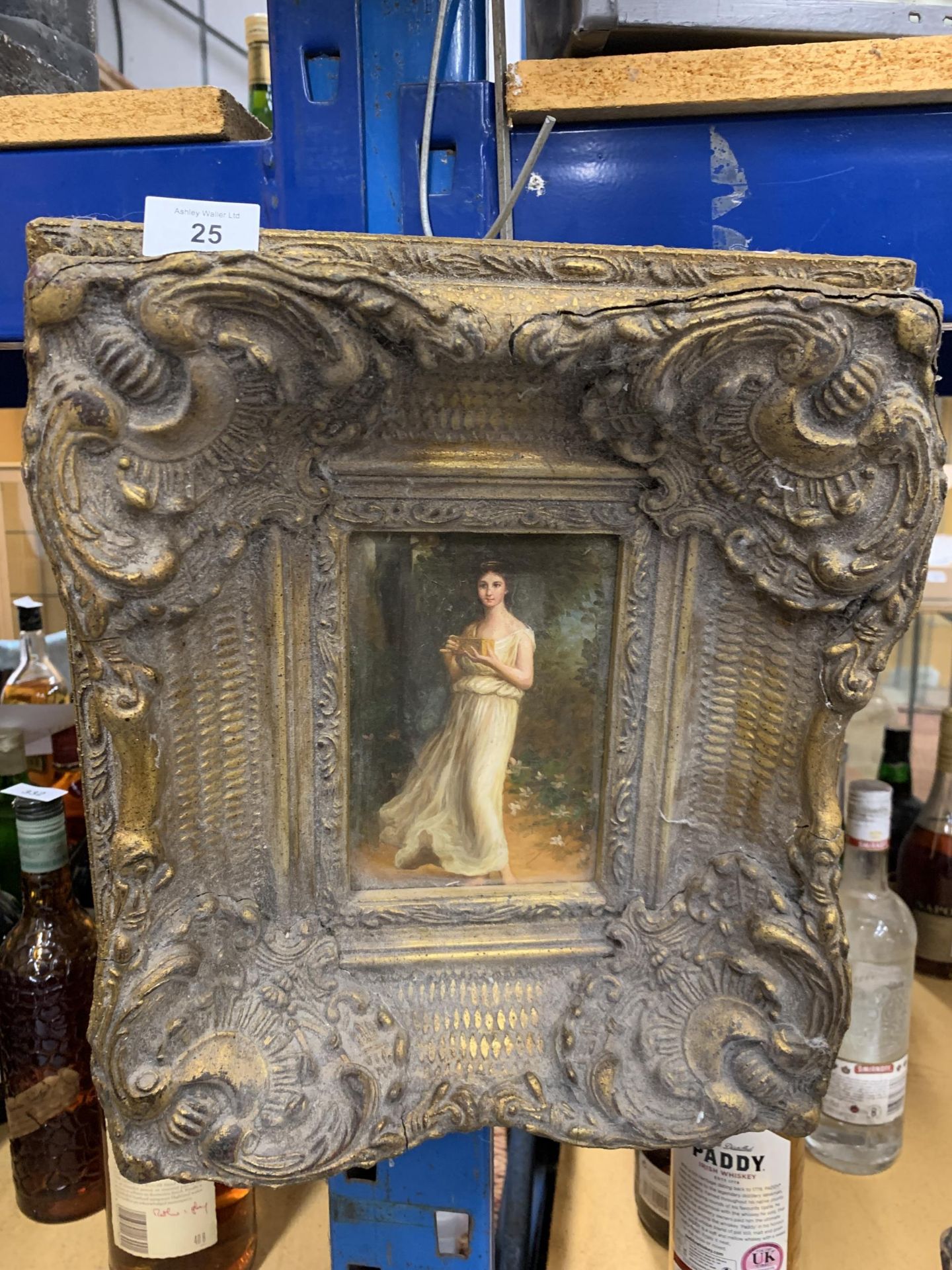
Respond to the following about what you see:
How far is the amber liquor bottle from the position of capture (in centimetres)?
81

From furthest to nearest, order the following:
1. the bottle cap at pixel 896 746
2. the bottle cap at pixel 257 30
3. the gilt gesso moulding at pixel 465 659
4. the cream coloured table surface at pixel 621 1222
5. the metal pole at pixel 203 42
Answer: the metal pole at pixel 203 42
the bottle cap at pixel 896 746
the bottle cap at pixel 257 30
the cream coloured table surface at pixel 621 1222
the gilt gesso moulding at pixel 465 659

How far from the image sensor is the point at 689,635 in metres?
0.59

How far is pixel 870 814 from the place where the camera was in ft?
2.51

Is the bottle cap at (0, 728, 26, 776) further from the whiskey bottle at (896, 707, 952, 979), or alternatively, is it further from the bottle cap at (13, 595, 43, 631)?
the whiskey bottle at (896, 707, 952, 979)

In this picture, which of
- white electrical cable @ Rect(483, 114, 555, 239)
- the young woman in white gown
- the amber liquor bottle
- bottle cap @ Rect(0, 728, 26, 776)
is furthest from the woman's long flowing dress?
bottle cap @ Rect(0, 728, 26, 776)

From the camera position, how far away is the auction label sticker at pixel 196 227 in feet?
1.61

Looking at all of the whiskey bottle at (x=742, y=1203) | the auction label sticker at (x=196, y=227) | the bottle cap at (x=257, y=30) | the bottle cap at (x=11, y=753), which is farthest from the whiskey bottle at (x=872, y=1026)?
the bottle cap at (x=257, y=30)

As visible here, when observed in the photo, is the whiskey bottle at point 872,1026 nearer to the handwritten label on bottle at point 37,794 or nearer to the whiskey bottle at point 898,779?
the whiskey bottle at point 898,779

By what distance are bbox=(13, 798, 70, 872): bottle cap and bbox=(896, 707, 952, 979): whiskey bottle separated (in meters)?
1.03

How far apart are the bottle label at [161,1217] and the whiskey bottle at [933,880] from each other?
0.92 m

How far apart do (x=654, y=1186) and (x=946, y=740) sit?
608 millimetres

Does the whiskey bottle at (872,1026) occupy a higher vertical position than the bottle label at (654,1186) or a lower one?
higher

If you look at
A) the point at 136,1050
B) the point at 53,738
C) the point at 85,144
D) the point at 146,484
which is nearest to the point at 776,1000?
the point at 136,1050

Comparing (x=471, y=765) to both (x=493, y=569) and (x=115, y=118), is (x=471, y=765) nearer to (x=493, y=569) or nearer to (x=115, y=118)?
(x=493, y=569)
